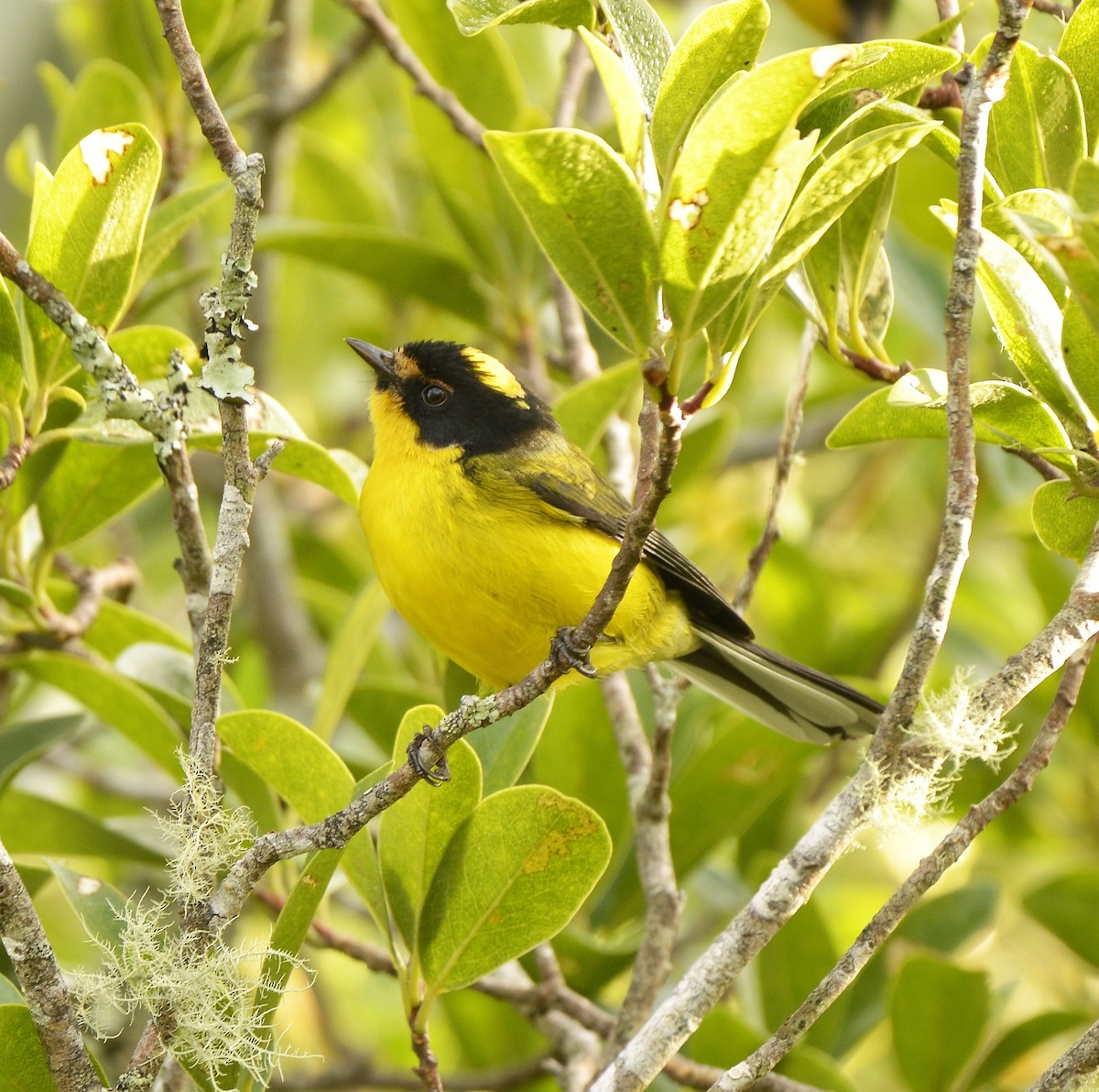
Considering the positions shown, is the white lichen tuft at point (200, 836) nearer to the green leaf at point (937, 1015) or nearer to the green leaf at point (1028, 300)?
the green leaf at point (1028, 300)

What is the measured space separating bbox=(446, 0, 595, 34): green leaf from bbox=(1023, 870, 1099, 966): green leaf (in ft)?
7.91

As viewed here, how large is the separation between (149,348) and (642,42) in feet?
4.22

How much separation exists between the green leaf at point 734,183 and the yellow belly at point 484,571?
149 centimetres

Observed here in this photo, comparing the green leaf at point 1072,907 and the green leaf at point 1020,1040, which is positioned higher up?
the green leaf at point 1072,907

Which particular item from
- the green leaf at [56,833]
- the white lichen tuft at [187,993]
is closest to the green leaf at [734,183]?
the white lichen tuft at [187,993]

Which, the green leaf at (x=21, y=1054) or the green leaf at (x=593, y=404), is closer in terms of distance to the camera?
the green leaf at (x=21, y=1054)

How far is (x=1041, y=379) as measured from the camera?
7.64ft

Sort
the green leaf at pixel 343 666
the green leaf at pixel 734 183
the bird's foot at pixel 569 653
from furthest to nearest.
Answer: the green leaf at pixel 343 666
the bird's foot at pixel 569 653
the green leaf at pixel 734 183

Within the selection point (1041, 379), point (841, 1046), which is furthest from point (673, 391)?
point (841, 1046)

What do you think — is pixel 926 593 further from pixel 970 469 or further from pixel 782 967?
pixel 782 967

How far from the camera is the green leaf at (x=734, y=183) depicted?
171 cm

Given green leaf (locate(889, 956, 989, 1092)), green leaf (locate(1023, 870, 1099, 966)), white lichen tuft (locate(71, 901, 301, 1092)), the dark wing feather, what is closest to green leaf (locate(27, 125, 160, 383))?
white lichen tuft (locate(71, 901, 301, 1092))

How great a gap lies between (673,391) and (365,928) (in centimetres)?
369

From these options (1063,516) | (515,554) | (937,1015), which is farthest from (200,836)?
(937,1015)
